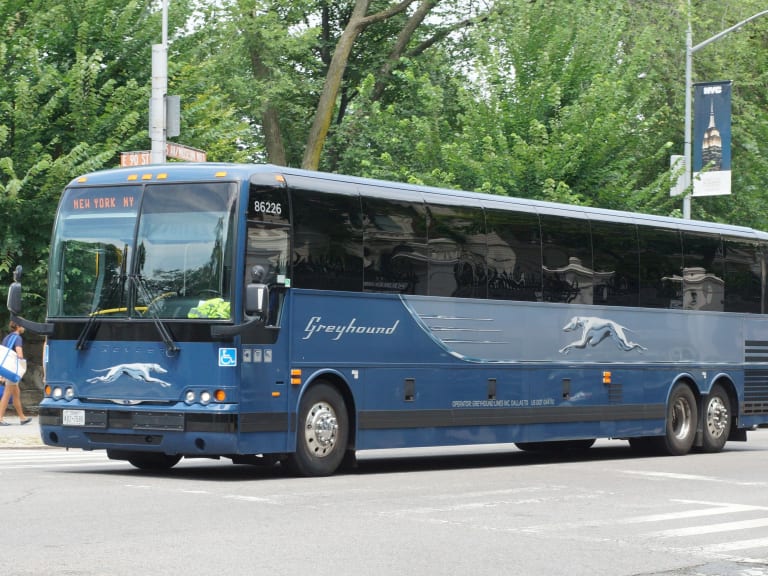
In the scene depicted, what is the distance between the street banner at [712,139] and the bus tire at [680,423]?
38.6 feet

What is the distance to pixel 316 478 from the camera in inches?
632

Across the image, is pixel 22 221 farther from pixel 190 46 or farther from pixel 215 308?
pixel 215 308

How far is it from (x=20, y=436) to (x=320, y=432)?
7.68m

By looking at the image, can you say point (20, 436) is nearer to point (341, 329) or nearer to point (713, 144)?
point (341, 329)

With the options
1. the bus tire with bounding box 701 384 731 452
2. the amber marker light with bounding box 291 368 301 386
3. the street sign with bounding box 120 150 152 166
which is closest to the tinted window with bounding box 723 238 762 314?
the bus tire with bounding box 701 384 731 452

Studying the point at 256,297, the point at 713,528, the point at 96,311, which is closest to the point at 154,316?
the point at 96,311

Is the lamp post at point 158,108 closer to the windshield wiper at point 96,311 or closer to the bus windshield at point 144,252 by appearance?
the bus windshield at point 144,252

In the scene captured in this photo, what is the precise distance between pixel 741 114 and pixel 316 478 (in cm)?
3058

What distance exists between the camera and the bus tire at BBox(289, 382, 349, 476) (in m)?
16.0

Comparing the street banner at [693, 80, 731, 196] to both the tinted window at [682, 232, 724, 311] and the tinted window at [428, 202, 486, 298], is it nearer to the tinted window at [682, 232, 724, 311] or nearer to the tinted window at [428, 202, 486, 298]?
the tinted window at [682, 232, 724, 311]

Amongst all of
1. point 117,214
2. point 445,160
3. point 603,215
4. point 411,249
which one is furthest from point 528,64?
point 117,214

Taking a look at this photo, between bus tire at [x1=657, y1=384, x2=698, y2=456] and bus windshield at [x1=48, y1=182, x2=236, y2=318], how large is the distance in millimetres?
9625

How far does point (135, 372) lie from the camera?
1557 centimetres

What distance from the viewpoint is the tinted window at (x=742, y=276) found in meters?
24.1
